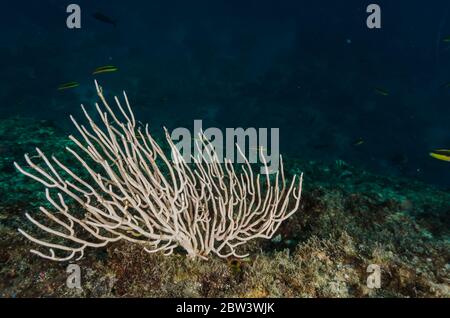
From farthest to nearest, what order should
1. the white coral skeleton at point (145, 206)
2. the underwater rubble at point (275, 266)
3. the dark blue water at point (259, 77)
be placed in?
the dark blue water at point (259, 77) → the underwater rubble at point (275, 266) → the white coral skeleton at point (145, 206)

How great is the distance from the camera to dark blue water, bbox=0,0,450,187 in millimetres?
16422

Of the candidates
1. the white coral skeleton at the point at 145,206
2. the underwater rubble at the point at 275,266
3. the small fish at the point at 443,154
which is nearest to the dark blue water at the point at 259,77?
the small fish at the point at 443,154

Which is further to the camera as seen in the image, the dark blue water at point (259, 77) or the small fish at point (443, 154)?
the dark blue water at point (259, 77)

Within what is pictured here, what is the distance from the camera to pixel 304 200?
14.0ft

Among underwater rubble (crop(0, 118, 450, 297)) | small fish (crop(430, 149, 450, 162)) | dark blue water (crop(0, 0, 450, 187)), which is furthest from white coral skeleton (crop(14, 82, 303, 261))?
dark blue water (crop(0, 0, 450, 187))

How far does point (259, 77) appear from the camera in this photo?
70.9ft

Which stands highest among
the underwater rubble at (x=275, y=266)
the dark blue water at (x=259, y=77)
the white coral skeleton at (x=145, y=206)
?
the dark blue water at (x=259, y=77)

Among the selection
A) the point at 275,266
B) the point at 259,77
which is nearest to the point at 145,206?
A: the point at 275,266

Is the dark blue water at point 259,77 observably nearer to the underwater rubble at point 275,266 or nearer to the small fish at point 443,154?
the small fish at point 443,154

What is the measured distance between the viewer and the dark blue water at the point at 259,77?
53.9ft

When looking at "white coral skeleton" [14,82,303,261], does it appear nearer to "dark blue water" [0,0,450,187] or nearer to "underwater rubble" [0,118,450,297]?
"underwater rubble" [0,118,450,297]
